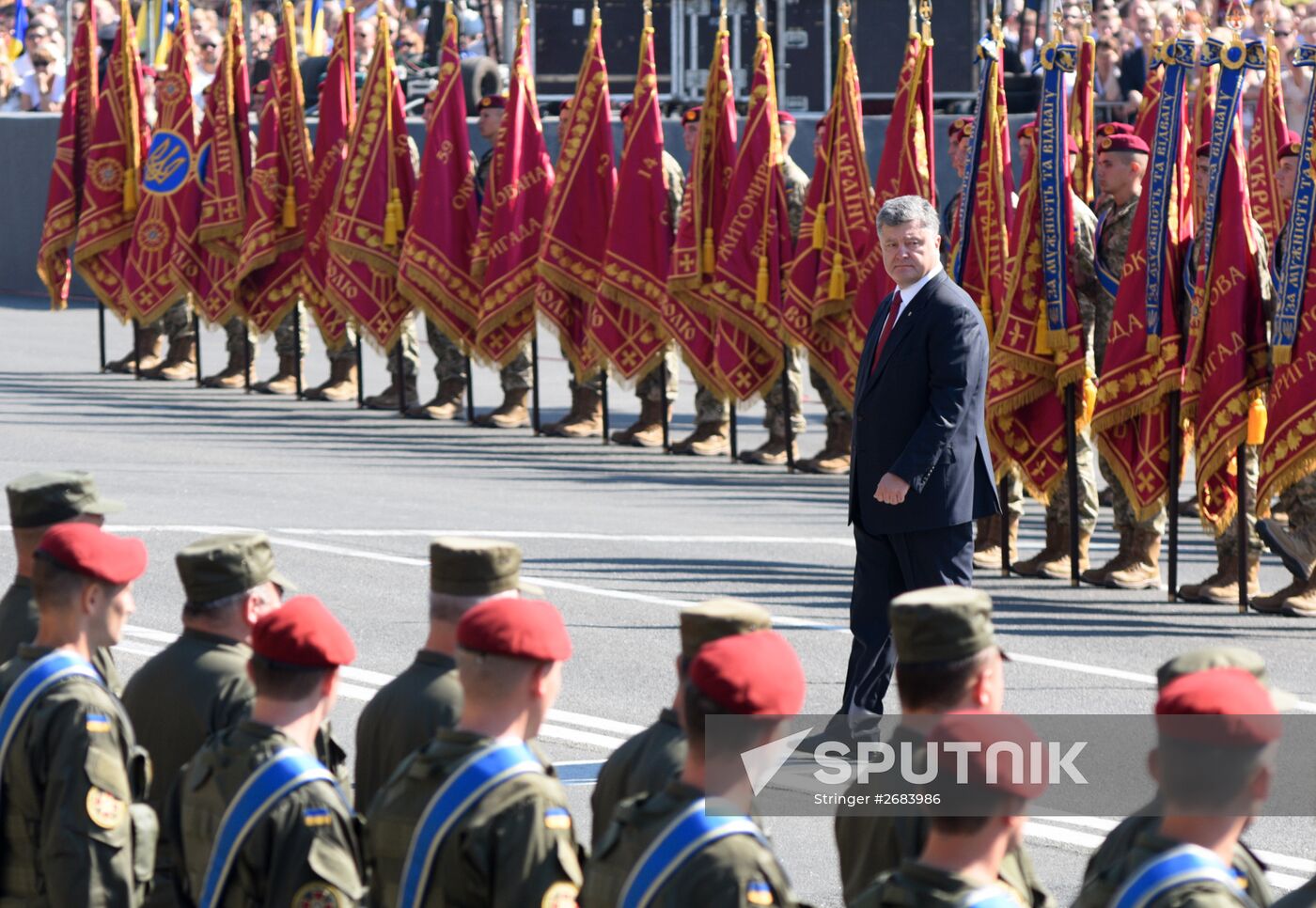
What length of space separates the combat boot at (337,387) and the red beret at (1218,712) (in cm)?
1444

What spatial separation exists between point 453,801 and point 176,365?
1501 centimetres

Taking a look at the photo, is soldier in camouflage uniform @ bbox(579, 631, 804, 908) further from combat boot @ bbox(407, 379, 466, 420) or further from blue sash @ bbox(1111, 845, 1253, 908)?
combat boot @ bbox(407, 379, 466, 420)

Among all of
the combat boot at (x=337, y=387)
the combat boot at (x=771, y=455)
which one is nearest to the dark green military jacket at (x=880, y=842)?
the combat boot at (x=771, y=455)

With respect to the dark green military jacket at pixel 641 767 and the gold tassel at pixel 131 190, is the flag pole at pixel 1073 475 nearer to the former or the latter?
the dark green military jacket at pixel 641 767

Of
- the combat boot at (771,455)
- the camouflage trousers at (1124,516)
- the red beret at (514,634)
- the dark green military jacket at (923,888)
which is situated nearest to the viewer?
the dark green military jacket at (923,888)

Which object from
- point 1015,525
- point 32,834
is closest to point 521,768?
point 32,834

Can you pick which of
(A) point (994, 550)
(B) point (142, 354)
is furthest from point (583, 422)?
(A) point (994, 550)

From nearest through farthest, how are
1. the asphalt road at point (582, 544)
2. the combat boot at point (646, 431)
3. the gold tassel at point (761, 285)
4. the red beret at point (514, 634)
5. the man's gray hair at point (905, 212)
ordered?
the red beret at point (514, 634) → the man's gray hair at point (905, 212) → the asphalt road at point (582, 544) → the gold tassel at point (761, 285) → the combat boot at point (646, 431)

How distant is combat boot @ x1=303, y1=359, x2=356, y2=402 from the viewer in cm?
1822

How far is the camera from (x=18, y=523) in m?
6.26

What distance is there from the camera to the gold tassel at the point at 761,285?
15359mm

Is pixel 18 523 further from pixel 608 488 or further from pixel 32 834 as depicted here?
pixel 608 488

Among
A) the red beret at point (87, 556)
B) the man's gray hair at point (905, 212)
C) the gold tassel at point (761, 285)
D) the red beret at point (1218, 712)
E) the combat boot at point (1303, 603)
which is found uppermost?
the man's gray hair at point (905, 212)

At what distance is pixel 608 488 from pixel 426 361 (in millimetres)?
7353
